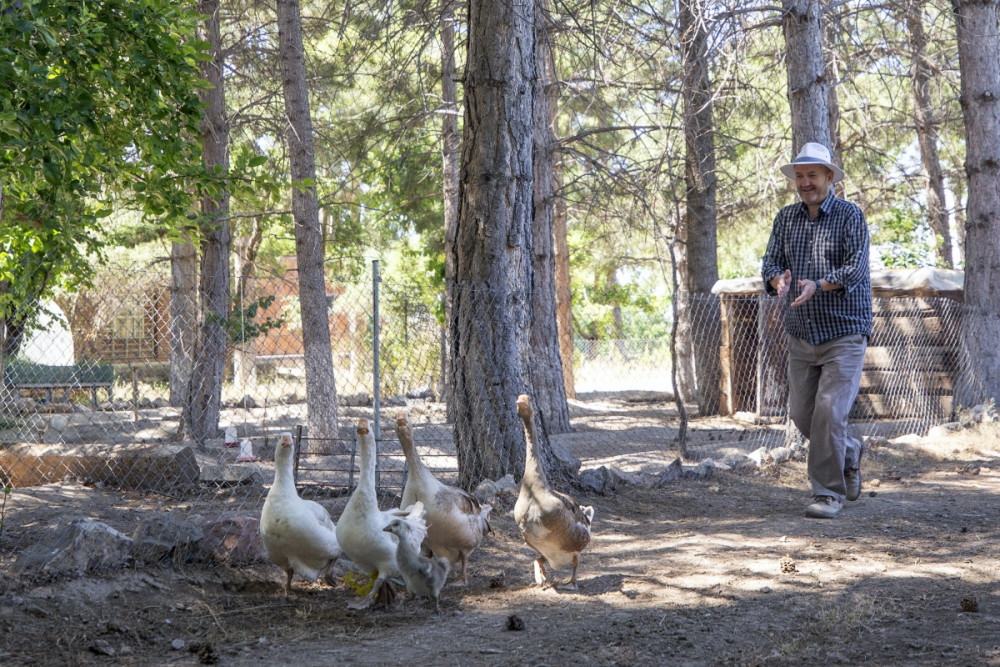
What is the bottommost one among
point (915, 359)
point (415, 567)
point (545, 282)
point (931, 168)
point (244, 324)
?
point (415, 567)

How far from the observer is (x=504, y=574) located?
511 centimetres

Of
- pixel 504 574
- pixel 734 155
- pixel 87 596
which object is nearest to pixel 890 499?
pixel 504 574

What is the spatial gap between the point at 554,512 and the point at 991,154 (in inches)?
372

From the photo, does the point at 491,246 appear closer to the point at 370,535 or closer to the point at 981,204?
the point at 370,535

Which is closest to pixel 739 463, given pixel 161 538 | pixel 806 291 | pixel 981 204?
pixel 806 291

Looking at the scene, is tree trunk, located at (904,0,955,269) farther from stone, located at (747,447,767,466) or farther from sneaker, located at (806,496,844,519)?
sneaker, located at (806,496,844,519)

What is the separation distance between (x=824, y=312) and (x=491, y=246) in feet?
8.10

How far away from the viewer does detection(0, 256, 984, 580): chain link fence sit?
24.7ft

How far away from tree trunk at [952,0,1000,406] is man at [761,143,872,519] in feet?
18.8

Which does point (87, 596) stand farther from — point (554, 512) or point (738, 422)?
point (738, 422)

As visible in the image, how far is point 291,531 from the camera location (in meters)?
4.43

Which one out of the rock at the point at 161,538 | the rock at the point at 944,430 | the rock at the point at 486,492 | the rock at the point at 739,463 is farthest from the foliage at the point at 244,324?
the rock at the point at 944,430

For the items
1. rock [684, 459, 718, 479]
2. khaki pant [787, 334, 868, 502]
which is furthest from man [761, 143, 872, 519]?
rock [684, 459, 718, 479]

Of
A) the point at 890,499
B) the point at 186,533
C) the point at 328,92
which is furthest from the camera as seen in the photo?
the point at 328,92
